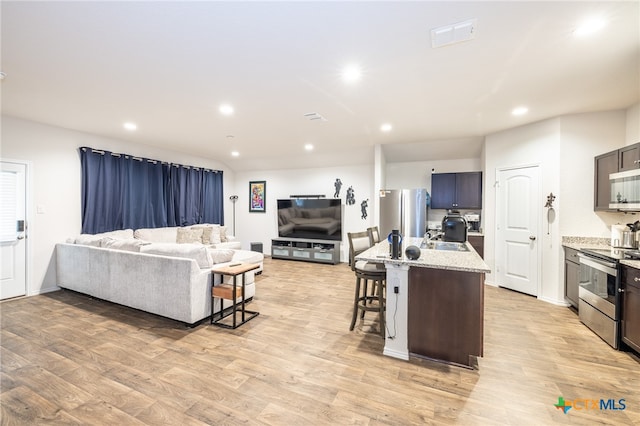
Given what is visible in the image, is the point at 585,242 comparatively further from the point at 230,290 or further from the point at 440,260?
the point at 230,290

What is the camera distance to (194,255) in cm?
313

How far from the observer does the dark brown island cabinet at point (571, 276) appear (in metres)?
3.43

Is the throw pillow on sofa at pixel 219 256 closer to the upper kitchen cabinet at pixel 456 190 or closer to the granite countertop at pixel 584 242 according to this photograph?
the upper kitchen cabinet at pixel 456 190

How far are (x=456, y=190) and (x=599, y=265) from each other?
281 centimetres

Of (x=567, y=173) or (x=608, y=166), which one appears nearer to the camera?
(x=608, y=166)

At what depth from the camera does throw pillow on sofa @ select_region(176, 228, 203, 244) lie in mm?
5742

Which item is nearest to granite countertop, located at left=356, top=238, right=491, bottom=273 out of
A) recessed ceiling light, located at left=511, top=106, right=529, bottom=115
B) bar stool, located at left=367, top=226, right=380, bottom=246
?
bar stool, located at left=367, top=226, right=380, bottom=246

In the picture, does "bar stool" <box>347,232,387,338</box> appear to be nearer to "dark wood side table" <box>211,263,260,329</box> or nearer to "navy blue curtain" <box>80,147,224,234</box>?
"dark wood side table" <box>211,263,260,329</box>

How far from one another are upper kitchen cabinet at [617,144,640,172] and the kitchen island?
223 cm

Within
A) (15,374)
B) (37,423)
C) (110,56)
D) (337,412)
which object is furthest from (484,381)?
(110,56)

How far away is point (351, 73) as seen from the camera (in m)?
2.59

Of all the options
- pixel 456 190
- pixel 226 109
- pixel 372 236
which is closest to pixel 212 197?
pixel 226 109

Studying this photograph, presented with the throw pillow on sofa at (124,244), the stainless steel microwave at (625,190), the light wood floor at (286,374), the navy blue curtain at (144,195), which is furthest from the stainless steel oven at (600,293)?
the navy blue curtain at (144,195)

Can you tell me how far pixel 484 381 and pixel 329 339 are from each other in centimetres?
140
